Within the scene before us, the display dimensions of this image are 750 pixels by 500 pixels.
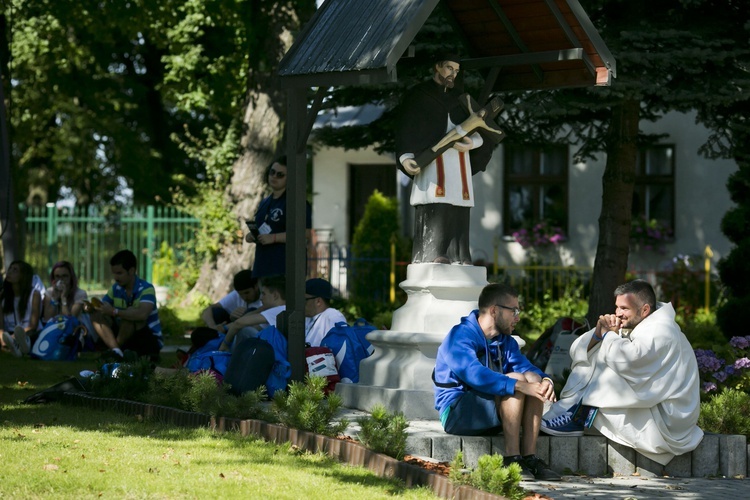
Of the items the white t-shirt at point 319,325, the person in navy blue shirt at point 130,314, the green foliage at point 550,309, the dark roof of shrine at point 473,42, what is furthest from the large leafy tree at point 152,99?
the white t-shirt at point 319,325

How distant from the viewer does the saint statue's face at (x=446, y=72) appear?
9.62 m

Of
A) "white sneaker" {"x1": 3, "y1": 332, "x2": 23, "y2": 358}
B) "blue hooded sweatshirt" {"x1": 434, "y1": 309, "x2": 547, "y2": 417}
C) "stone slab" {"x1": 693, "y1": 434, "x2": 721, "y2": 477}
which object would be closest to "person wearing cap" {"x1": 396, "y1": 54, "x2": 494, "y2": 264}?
"blue hooded sweatshirt" {"x1": 434, "y1": 309, "x2": 547, "y2": 417}

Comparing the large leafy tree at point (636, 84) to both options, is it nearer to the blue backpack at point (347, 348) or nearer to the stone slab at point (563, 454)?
the blue backpack at point (347, 348)

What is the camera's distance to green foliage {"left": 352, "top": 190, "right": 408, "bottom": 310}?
22.5m

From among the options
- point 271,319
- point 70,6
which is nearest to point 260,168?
point 70,6

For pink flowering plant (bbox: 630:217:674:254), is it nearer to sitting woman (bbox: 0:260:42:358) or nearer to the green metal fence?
the green metal fence

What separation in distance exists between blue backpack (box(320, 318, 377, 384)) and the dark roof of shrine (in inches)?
85.5

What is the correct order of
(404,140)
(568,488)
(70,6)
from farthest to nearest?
(70,6), (404,140), (568,488)

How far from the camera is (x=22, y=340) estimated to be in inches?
556

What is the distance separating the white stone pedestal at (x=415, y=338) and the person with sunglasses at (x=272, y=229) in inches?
81.4

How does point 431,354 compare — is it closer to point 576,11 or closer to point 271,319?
point 271,319

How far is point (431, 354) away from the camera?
916 centimetres

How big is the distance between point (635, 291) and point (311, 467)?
251cm

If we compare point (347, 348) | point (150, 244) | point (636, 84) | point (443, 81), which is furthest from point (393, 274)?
point (443, 81)
